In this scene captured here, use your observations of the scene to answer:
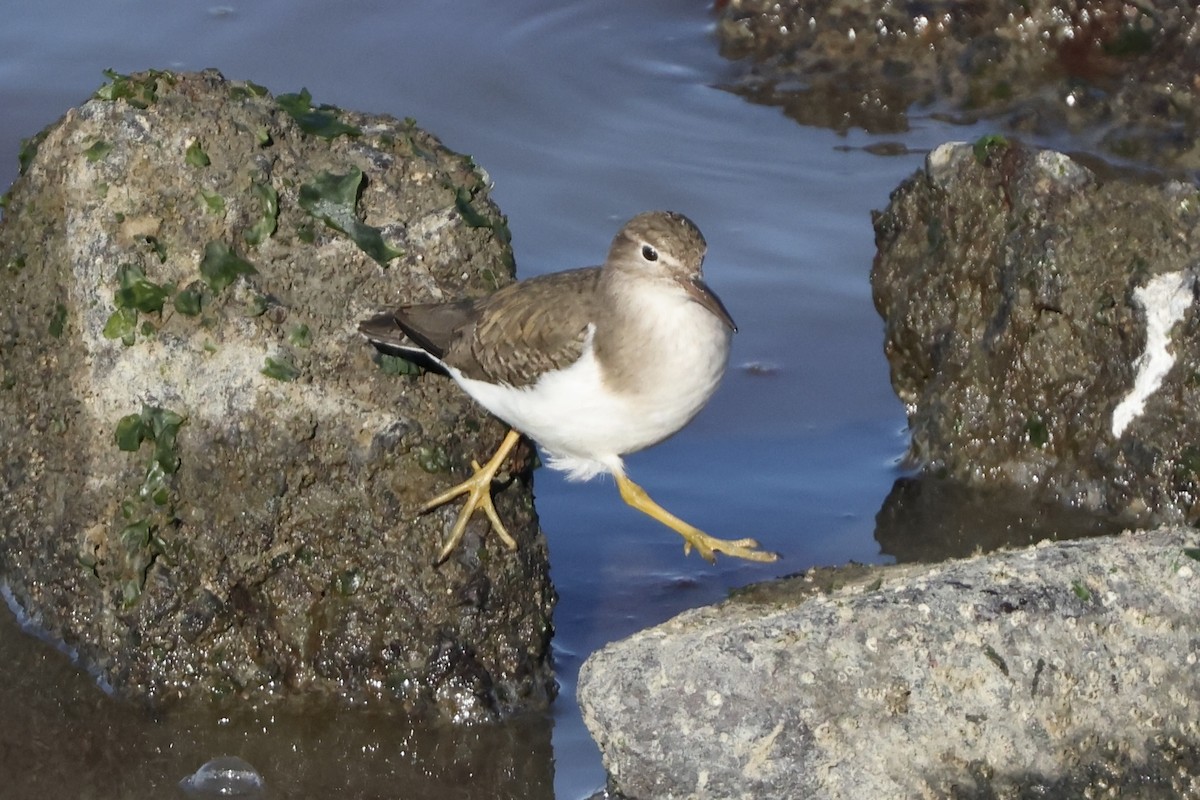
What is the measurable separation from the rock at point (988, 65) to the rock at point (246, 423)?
524cm

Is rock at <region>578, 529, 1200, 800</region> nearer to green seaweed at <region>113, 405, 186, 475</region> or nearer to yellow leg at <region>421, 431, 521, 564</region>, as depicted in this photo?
yellow leg at <region>421, 431, 521, 564</region>

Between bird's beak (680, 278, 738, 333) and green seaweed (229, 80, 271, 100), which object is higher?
green seaweed (229, 80, 271, 100)

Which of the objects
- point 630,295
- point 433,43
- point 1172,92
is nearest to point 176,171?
point 630,295

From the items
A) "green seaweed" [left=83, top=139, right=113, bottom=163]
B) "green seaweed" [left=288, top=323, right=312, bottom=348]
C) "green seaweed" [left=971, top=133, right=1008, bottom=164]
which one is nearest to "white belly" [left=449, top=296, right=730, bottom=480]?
"green seaweed" [left=288, top=323, right=312, bottom=348]

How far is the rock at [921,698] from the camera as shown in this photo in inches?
183

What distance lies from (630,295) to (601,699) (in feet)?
5.25

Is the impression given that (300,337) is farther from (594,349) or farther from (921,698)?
(921,698)

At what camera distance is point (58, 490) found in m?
5.90

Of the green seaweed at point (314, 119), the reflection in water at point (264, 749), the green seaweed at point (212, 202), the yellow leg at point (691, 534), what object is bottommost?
the reflection in water at point (264, 749)

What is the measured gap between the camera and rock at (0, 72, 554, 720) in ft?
18.7

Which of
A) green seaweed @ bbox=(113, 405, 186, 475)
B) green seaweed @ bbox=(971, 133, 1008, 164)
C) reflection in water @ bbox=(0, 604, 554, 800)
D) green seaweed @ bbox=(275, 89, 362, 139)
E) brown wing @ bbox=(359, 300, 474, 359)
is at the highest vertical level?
green seaweed @ bbox=(275, 89, 362, 139)

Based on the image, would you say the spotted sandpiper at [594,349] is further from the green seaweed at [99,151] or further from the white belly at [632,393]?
the green seaweed at [99,151]

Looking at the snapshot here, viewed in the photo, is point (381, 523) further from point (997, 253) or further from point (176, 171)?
point (997, 253)

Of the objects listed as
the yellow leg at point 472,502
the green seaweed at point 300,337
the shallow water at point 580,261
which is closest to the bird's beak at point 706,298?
the yellow leg at point 472,502
